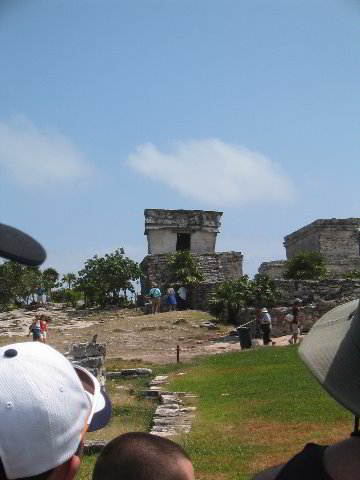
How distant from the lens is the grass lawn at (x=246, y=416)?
23.5ft

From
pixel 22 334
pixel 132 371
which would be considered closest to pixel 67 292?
pixel 22 334

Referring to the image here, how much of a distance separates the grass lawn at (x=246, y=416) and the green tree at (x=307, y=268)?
14.7 metres

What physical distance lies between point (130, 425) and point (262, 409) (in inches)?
70.1

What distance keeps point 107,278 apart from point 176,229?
4846mm

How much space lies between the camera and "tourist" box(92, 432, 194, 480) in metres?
2.33

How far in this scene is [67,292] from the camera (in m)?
36.2

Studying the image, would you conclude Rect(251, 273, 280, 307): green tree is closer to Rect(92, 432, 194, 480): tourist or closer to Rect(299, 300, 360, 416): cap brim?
Rect(92, 432, 194, 480): tourist

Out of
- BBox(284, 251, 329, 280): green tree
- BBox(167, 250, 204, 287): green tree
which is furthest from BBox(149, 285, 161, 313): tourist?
BBox(284, 251, 329, 280): green tree

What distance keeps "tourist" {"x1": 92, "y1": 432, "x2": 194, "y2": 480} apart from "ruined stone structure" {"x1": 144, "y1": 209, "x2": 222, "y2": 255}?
31940 mm

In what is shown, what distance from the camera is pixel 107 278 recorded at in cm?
3152

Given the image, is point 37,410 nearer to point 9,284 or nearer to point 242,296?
point 242,296

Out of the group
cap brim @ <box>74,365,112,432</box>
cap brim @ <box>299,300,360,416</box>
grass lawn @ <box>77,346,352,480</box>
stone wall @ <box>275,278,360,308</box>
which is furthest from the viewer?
stone wall @ <box>275,278,360,308</box>

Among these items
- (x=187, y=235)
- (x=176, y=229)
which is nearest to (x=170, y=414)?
(x=176, y=229)

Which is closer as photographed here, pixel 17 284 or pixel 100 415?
pixel 100 415
